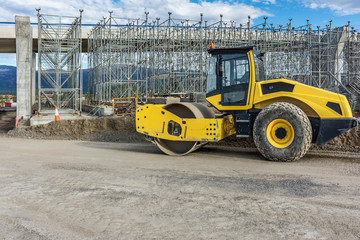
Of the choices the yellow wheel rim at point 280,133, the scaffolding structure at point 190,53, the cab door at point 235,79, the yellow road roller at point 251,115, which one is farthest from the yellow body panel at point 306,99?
the scaffolding structure at point 190,53

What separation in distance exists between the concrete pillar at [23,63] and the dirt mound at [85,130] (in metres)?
4.85

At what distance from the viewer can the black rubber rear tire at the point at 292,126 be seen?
726 centimetres

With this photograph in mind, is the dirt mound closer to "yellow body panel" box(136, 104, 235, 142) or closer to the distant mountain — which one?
"yellow body panel" box(136, 104, 235, 142)

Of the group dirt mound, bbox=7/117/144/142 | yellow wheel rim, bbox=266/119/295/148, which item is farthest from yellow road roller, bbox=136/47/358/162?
→ dirt mound, bbox=7/117/144/142

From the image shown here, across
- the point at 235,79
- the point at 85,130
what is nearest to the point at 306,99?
the point at 235,79

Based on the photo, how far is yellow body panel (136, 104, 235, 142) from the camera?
26.6 ft

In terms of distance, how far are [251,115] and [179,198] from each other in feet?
13.1

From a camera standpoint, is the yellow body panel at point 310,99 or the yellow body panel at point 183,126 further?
the yellow body panel at point 183,126

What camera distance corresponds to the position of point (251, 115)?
8.19m

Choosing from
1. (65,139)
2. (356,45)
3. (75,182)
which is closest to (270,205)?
(75,182)

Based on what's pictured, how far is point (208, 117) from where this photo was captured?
345 inches

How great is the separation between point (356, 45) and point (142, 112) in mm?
27015

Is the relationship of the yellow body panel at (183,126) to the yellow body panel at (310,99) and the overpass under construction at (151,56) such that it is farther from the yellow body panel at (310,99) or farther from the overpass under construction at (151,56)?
the overpass under construction at (151,56)

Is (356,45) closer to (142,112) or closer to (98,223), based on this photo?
(142,112)
